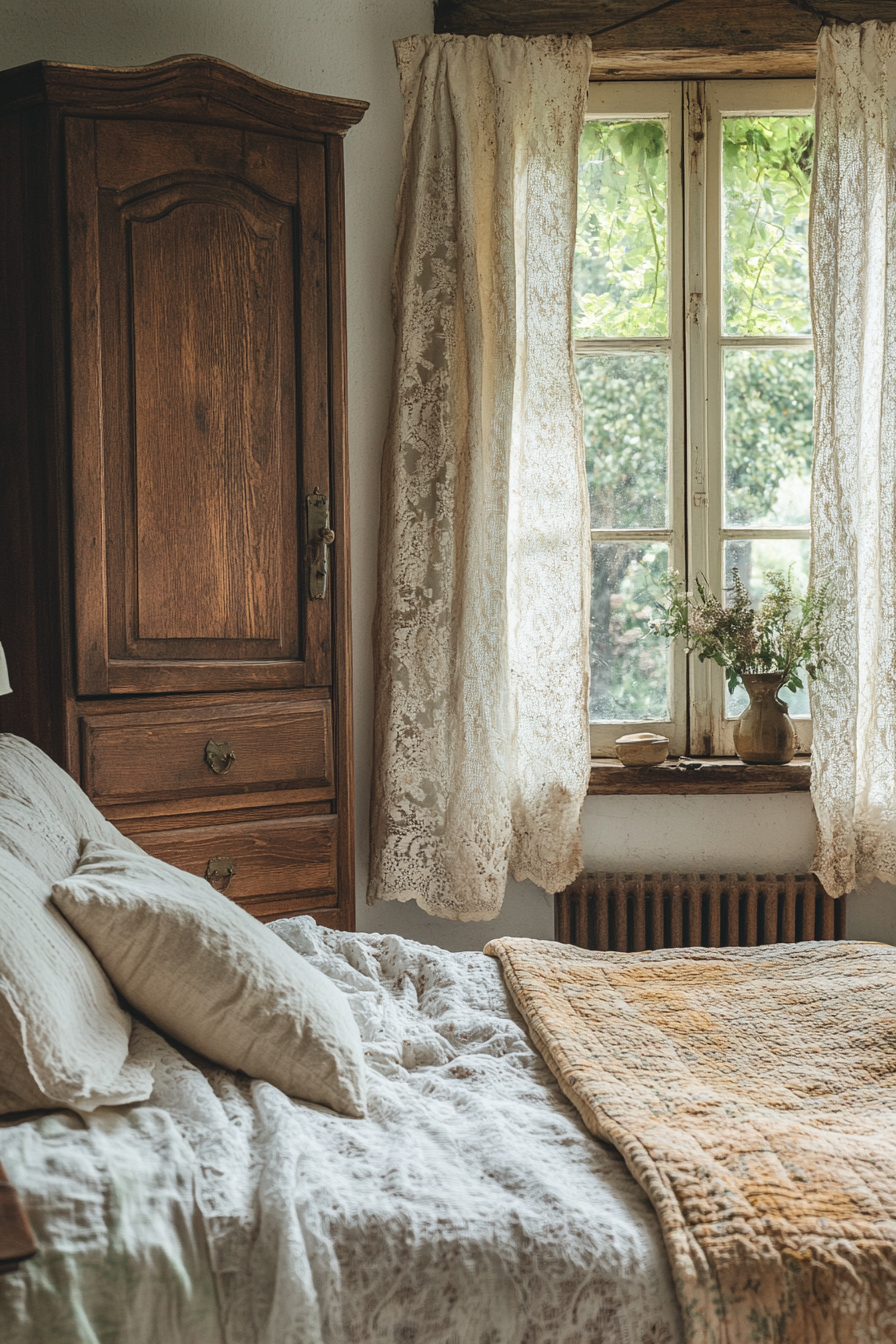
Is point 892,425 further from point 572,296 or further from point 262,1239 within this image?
point 262,1239

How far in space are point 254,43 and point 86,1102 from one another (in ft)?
8.55

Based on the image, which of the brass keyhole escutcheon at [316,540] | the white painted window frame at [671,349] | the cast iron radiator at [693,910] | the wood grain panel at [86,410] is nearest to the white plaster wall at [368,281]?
the cast iron radiator at [693,910]

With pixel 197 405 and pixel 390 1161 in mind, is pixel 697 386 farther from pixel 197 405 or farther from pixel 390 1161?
pixel 390 1161

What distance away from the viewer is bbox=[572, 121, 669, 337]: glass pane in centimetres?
287

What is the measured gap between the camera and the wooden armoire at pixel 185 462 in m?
2.12

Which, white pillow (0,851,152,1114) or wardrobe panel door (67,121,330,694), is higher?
wardrobe panel door (67,121,330,694)

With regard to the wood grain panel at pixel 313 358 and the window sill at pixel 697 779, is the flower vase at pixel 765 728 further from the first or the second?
the wood grain panel at pixel 313 358

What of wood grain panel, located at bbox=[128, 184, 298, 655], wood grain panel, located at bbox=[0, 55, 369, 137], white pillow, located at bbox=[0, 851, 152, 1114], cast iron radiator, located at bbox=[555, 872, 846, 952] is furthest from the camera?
cast iron radiator, located at bbox=[555, 872, 846, 952]

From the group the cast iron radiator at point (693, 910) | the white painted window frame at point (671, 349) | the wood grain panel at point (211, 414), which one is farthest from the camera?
the white painted window frame at point (671, 349)

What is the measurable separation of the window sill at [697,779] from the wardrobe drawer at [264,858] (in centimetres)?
76

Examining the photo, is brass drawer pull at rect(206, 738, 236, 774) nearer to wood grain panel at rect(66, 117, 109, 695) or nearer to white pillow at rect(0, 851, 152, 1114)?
wood grain panel at rect(66, 117, 109, 695)

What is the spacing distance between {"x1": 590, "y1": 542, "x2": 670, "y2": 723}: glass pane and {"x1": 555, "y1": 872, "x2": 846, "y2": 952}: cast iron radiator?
450mm

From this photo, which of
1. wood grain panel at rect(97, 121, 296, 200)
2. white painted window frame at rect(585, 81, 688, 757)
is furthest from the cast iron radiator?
wood grain panel at rect(97, 121, 296, 200)

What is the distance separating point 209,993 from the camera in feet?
3.77
